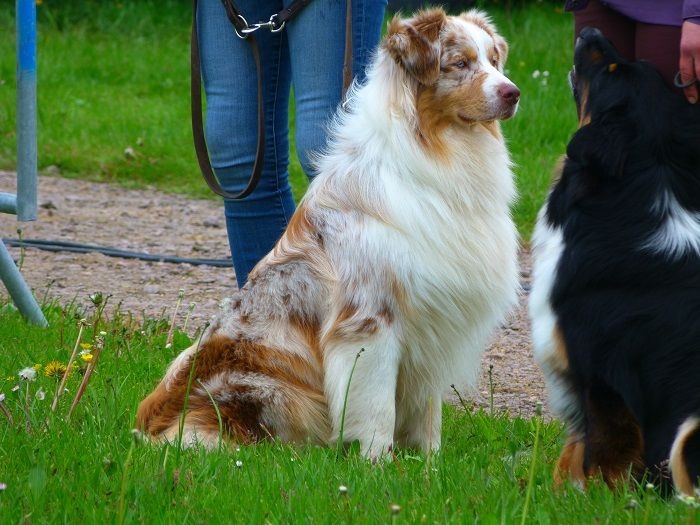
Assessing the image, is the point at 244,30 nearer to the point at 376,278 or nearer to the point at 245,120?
the point at 245,120

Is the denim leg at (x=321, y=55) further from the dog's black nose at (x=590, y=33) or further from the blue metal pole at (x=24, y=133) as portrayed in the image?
the blue metal pole at (x=24, y=133)

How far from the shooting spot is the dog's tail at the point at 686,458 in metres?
3.02

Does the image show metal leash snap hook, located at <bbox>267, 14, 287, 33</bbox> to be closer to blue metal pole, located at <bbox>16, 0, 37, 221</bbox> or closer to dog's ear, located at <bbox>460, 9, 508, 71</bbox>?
dog's ear, located at <bbox>460, 9, 508, 71</bbox>

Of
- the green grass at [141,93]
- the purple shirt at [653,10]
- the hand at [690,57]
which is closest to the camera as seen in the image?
the hand at [690,57]

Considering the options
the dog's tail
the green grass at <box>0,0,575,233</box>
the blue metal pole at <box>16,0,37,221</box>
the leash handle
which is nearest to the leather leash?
the leash handle

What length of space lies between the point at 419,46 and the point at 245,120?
0.88 m

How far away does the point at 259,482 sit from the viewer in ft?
10.5

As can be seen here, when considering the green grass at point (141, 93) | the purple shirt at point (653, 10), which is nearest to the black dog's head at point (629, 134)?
the purple shirt at point (653, 10)

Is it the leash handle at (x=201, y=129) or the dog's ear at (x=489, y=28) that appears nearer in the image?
the dog's ear at (x=489, y=28)

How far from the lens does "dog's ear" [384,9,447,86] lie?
3.91m

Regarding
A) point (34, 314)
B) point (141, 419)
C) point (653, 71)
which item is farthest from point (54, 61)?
point (653, 71)

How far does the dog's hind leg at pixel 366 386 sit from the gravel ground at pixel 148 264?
2.38ft

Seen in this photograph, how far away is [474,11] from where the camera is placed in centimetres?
428

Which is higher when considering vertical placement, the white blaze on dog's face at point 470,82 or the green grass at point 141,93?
the white blaze on dog's face at point 470,82
